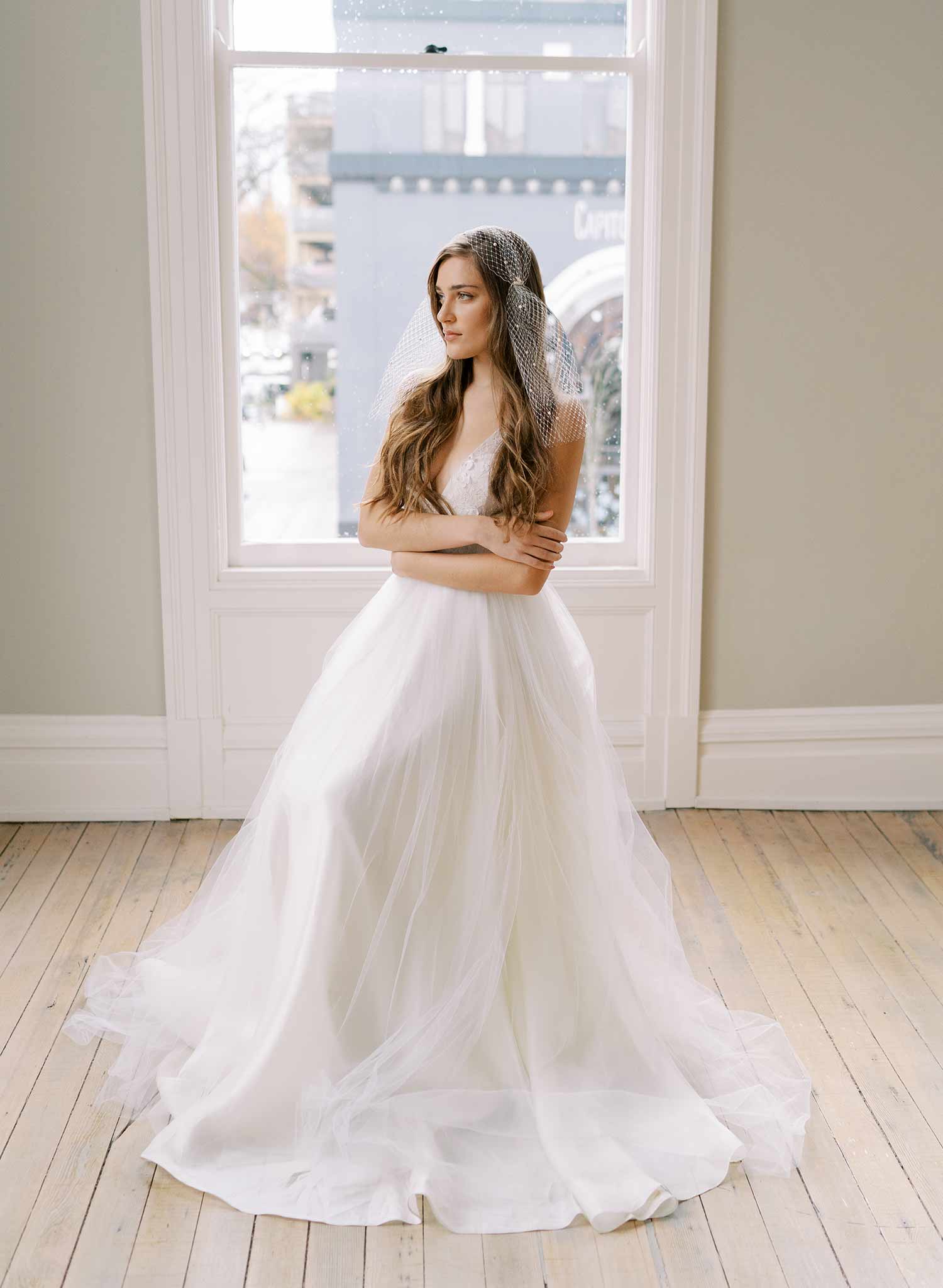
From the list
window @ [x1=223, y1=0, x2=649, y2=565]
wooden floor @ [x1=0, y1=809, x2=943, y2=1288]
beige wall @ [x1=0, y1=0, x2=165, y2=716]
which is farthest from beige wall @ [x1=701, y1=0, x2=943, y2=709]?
beige wall @ [x1=0, y1=0, x2=165, y2=716]

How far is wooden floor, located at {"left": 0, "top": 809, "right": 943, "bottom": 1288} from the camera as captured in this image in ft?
6.40

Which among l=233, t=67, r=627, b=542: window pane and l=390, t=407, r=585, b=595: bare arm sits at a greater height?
l=233, t=67, r=627, b=542: window pane

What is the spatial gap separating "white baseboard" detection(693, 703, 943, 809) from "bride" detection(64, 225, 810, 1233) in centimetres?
141

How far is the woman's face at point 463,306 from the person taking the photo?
7.63 ft

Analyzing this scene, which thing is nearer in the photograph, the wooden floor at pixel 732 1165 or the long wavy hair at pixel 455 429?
the wooden floor at pixel 732 1165

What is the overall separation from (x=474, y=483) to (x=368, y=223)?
5.48 feet

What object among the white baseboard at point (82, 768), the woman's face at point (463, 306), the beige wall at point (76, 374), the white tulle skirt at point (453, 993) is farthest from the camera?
the white baseboard at point (82, 768)

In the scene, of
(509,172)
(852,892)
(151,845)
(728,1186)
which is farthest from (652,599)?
(728,1186)

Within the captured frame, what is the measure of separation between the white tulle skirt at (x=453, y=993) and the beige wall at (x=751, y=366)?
145cm

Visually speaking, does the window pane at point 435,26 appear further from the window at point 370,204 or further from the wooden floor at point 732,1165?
the wooden floor at point 732,1165

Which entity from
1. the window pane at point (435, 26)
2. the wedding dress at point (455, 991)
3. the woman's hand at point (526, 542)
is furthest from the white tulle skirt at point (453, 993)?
the window pane at point (435, 26)

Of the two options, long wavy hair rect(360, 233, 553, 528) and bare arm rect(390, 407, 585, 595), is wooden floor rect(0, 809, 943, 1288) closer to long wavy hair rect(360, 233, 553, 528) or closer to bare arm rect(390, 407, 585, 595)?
bare arm rect(390, 407, 585, 595)

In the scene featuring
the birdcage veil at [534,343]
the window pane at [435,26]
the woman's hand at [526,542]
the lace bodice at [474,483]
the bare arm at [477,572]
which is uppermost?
the window pane at [435,26]

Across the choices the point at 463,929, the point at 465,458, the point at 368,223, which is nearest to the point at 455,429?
the point at 465,458
